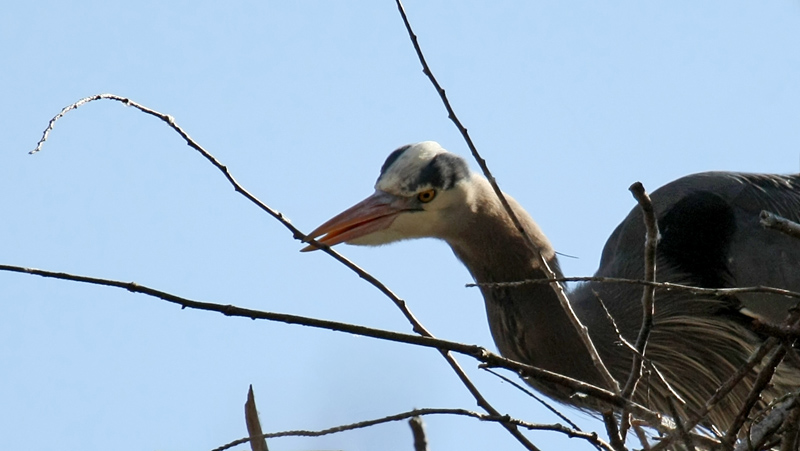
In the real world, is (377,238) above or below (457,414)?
above

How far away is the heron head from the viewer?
350 cm

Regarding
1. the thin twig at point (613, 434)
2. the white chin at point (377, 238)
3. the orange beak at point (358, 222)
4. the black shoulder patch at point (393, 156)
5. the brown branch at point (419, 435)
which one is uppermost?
the black shoulder patch at point (393, 156)

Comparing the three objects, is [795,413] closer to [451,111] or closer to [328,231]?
[451,111]

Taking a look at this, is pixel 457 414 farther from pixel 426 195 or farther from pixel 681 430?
pixel 426 195

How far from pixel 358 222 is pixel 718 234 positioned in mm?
1180

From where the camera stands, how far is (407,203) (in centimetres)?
354

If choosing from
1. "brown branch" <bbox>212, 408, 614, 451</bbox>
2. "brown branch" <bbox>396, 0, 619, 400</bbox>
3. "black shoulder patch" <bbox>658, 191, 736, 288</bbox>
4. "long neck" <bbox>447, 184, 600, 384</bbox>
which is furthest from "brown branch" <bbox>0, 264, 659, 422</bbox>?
"black shoulder patch" <bbox>658, 191, 736, 288</bbox>

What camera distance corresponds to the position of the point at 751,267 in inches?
136

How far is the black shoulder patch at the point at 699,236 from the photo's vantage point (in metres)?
3.63

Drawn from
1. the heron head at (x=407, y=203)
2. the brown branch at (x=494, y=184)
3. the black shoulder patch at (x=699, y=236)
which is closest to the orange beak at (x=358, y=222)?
the heron head at (x=407, y=203)

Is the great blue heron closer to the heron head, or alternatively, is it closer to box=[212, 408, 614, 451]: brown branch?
the heron head

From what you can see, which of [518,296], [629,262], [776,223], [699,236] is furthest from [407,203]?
[776,223]

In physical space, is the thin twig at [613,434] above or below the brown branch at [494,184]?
below

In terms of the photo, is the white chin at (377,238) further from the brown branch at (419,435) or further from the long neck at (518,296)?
the brown branch at (419,435)
